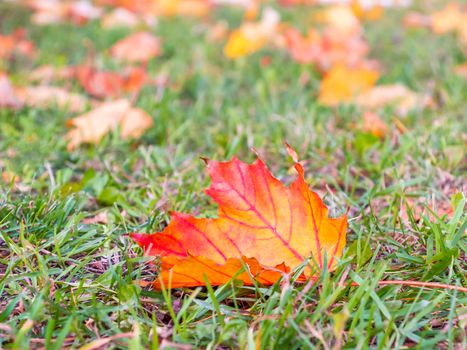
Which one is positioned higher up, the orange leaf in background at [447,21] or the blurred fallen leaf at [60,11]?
the orange leaf in background at [447,21]

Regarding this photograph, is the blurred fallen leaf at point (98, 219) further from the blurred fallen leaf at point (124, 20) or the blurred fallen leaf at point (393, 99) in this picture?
the blurred fallen leaf at point (124, 20)

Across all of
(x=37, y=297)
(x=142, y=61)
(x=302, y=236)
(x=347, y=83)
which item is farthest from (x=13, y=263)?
(x=142, y=61)

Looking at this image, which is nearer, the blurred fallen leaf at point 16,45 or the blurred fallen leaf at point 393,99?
the blurred fallen leaf at point 393,99

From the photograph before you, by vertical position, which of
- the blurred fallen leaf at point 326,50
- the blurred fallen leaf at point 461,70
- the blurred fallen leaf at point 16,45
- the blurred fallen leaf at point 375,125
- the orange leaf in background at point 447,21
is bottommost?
the blurred fallen leaf at point 16,45

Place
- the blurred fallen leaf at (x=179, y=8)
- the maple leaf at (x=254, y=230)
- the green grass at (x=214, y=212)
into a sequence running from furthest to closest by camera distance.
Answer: the blurred fallen leaf at (x=179, y=8) → the maple leaf at (x=254, y=230) → the green grass at (x=214, y=212)

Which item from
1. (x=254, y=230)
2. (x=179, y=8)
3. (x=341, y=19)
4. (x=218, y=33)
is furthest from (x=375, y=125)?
(x=179, y=8)

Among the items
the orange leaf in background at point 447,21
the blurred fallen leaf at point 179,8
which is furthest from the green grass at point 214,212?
the blurred fallen leaf at point 179,8
